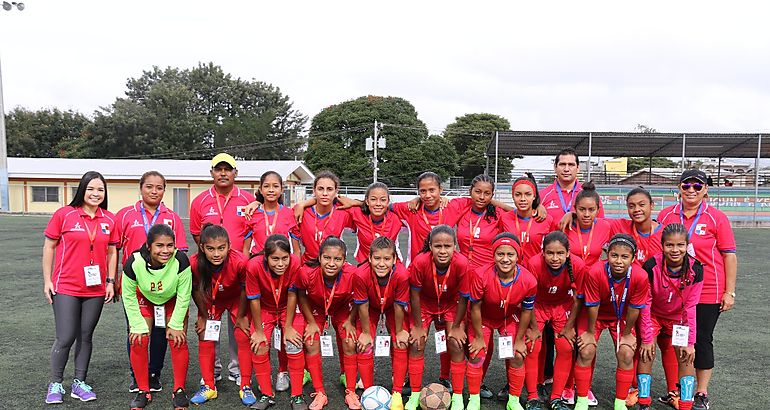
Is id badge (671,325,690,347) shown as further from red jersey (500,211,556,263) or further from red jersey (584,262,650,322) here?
red jersey (500,211,556,263)

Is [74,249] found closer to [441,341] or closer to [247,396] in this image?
[247,396]

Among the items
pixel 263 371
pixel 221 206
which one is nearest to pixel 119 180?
pixel 221 206

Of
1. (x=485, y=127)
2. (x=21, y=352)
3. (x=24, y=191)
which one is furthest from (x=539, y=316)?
(x=485, y=127)

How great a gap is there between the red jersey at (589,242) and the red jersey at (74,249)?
3.79 metres

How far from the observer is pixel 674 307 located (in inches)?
159

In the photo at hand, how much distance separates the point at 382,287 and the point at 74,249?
244 cm

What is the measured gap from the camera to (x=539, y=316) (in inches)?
166

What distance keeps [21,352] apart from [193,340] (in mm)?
1647

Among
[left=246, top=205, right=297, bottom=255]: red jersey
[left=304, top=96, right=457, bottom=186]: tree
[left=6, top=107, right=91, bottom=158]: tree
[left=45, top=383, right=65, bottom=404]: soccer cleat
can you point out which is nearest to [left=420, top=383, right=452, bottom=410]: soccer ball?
[left=246, top=205, right=297, bottom=255]: red jersey

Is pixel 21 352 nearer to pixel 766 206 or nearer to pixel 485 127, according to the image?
pixel 766 206

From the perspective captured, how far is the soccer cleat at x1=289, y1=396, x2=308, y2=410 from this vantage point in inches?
162

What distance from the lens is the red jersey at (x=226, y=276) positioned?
165 inches

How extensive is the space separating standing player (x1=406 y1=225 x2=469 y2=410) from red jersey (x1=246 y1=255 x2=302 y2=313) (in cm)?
93

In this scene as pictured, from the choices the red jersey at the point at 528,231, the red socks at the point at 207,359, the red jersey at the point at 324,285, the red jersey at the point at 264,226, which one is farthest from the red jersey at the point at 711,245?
the red socks at the point at 207,359
